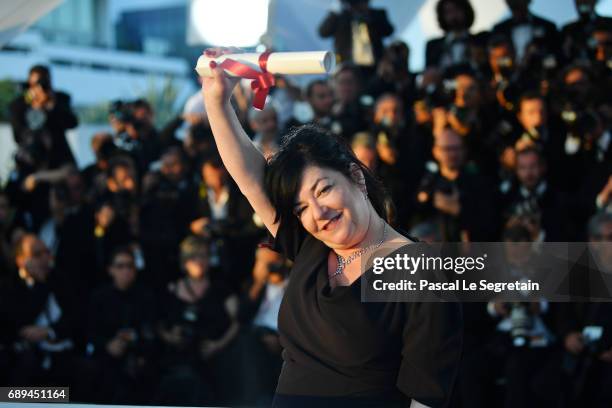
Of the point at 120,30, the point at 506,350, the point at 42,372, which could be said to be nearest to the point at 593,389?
the point at 506,350

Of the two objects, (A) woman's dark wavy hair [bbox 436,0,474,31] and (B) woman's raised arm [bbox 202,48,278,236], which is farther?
(A) woman's dark wavy hair [bbox 436,0,474,31]

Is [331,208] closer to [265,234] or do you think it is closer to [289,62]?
[289,62]

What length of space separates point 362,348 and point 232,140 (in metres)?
0.55

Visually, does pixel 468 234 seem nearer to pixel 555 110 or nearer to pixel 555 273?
pixel 555 273

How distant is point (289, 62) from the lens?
196 centimetres

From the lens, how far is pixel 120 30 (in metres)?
5.89

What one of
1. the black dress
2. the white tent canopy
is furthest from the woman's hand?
the white tent canopy

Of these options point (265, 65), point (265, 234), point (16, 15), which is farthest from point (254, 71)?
point (265, 234)

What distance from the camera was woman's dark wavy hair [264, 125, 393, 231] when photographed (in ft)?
6.78

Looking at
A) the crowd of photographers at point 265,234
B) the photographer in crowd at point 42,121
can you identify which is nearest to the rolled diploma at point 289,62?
the crowd of photographers at point 265,234

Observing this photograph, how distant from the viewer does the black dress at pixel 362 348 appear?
192 cm

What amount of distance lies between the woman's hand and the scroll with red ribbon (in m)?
0.01

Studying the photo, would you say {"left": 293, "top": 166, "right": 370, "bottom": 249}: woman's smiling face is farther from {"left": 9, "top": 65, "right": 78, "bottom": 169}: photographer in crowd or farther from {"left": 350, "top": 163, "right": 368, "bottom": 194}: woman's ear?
{"left": 9, "top": 65, "right": 78, "bottom": 169}: photographer in crowd

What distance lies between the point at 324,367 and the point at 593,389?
88.3 inches
